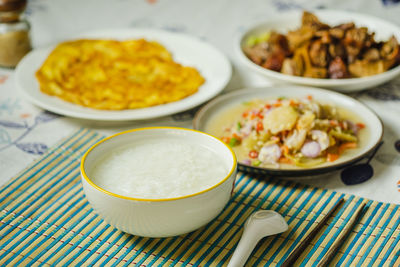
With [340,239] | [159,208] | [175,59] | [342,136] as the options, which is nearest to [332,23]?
[175,59]

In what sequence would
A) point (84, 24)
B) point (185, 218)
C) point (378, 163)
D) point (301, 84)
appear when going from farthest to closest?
point (84, 24) < point (301, 84) < point (378, 163) < point (185, 218)

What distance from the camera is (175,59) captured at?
281 centimetres

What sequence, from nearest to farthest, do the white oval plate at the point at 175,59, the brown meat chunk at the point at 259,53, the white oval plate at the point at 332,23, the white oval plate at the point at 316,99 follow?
the white oval plate at the point at 316,99, the white oval plate at the point at 175,59, the white oval plate at the point at 332,23, the brown meat chunk at the point at 259,53

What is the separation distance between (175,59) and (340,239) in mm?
1655

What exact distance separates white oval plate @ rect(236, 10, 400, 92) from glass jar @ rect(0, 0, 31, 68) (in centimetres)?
126

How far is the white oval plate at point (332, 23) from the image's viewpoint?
2.34 metres

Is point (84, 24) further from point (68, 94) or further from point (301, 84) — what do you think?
point (301, 84)

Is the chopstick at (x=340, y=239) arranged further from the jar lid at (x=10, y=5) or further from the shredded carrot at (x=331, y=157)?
the jar lid at (x=10, y=5)

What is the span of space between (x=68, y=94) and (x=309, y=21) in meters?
1.35

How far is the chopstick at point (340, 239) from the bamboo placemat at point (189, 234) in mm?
17

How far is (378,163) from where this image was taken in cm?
194

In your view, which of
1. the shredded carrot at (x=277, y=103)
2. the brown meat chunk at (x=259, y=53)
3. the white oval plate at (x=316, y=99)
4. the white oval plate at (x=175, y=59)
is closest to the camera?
the white oval plate at (x=316, y=99)

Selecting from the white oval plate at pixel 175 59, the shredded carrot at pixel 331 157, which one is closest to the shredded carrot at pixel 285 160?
the shredded carrot at pixel 331 157

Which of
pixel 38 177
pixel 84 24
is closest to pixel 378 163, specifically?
pixel 38 177
